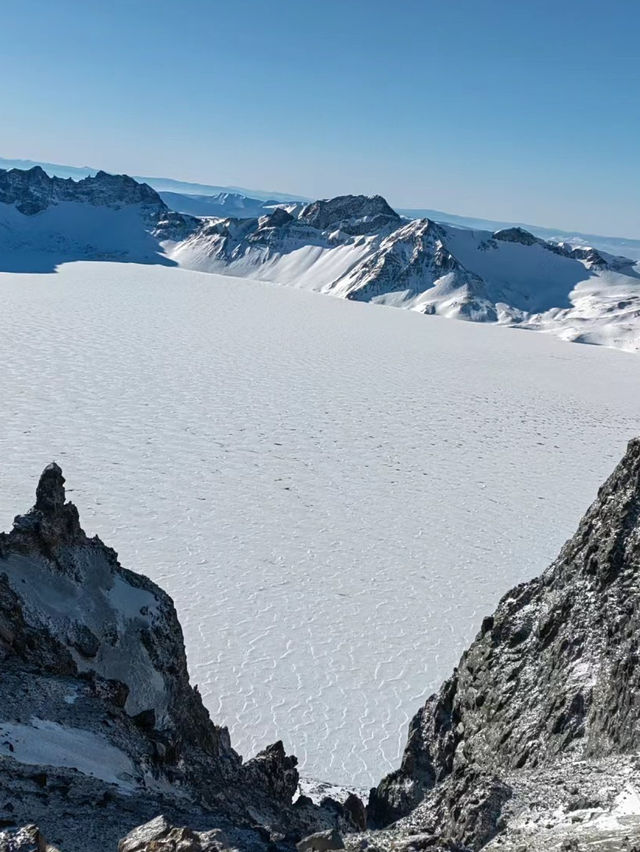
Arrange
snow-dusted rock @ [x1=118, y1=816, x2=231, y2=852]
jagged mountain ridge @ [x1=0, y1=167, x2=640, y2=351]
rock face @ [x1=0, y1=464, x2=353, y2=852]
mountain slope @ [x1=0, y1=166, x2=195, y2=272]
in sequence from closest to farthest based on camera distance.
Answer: snow-dusted rock @ [x1=118, y1=816, x2=231, y2=852] < rock face @ [x1=0, y1=464, x2=353, y2=852] < jagged mountain ridge @ [x1=0, y1=167, x2=640, y2=351] < mountain slope @ [x1=0, y1=166, x2=195, y2=272]

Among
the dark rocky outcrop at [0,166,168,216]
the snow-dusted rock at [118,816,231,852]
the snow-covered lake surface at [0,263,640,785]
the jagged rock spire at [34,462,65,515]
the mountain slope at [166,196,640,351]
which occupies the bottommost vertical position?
the snow-covered lake surface at [0,263,640,785]

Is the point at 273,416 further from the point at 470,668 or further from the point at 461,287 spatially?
the point at 461,287

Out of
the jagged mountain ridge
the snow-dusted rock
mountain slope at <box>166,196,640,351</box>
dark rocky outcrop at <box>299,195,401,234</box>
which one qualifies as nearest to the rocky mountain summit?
the snow-dusted rock

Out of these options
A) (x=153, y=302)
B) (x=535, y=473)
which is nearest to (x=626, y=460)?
(x=535, y=473)

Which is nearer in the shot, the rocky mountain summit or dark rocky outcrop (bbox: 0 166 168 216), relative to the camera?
the rocky mountain summit

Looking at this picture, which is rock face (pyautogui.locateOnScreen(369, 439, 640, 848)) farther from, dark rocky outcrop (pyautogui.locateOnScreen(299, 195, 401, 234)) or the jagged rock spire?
dark rocky outcrop (pyautogui.locateOnScreen(299, 195, 401, 234))

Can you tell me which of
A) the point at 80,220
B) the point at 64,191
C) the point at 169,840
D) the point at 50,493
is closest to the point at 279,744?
the point at 50,493

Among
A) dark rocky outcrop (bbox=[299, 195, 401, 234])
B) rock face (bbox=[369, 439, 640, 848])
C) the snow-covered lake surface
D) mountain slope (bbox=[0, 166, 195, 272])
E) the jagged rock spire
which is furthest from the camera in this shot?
dark rocky outcrop (bbox=[299, 195, 401, 234])
